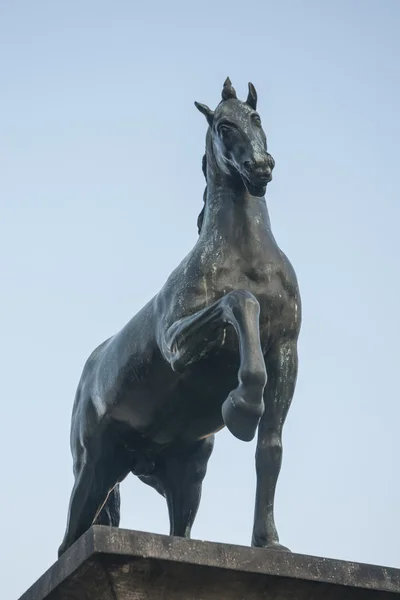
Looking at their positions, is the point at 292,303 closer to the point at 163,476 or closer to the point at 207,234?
the point at 207,234

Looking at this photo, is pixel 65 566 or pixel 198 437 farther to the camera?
pixel 198 437

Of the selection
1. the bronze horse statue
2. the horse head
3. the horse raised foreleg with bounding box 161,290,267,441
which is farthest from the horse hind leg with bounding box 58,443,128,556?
the horse head

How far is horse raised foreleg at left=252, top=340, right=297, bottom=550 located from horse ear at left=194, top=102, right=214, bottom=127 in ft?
5.47

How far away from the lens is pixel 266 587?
28.2ft

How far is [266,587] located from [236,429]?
937 millimetres

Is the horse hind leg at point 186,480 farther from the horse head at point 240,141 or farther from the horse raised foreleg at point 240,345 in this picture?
the horse head at point 240,141

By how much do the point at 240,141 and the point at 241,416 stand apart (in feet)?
6.56

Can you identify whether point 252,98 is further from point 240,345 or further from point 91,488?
point 91,488

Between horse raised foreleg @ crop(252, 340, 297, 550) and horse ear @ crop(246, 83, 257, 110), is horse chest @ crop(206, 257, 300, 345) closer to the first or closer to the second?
horse raised foreleg @ crop(252, 340, 297, 550)

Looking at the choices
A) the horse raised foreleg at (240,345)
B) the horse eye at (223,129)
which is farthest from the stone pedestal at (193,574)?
the horse eye at (223,129)

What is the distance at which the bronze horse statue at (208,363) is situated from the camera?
938 cm

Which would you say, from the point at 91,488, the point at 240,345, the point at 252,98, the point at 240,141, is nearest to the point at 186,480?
the point at 91,488

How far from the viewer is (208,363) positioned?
31.3ft

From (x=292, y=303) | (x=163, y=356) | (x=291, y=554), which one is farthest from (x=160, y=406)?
(x=291, y=554)
